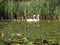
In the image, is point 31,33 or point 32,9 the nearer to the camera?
point 31,33

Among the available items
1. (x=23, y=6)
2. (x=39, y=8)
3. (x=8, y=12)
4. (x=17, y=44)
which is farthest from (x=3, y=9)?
(x=17, y=44)

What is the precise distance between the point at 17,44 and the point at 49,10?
1612 centimetres

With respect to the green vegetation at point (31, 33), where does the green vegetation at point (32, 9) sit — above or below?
above

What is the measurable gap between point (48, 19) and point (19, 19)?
2908 mm

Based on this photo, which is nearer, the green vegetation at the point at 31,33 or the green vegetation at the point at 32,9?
the green vegetation at the point at 31,33

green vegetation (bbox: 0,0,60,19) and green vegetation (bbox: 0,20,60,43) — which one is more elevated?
green vegetation (bbox: 0,0,60,19)

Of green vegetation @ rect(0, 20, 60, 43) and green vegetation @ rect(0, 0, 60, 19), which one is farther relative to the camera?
green vegetation @ rect(0, 0, 60, 19)

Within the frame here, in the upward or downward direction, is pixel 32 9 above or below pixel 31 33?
above

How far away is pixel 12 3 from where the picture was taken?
23.4 meters

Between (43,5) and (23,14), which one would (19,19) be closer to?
(23,14)

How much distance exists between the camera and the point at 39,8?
2302 cm

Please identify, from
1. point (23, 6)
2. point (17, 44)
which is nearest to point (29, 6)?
point (23, 6)

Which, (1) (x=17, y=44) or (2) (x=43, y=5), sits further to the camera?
(2) (x=43, y=5)

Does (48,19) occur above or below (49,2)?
below
